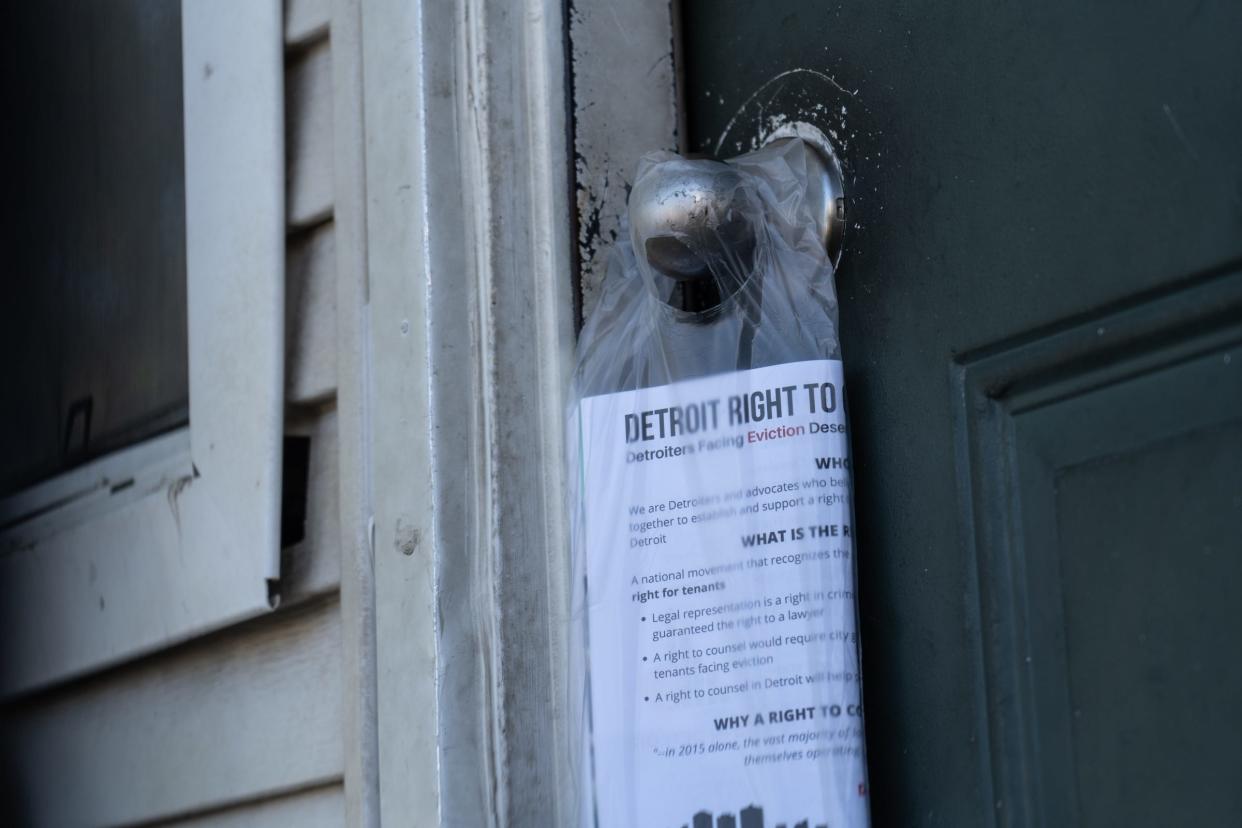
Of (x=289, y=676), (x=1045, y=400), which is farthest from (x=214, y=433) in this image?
(x=1045, y=400)

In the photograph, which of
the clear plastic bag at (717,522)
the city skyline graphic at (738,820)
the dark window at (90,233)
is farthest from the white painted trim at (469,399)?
the dark window at (90,233)

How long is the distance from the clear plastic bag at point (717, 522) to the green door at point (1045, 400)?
0.06 metres

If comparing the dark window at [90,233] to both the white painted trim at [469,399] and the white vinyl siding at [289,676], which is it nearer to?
the white vinyl siding at [289,676]

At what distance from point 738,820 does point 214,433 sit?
552 mm

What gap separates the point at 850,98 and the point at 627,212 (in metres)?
0.18

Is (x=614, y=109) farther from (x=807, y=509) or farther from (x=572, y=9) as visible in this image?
(x=807, y=509)

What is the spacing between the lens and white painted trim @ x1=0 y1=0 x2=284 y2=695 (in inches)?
45.8

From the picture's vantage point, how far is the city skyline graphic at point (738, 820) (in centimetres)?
88

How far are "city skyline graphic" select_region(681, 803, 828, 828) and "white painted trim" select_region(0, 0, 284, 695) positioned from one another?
398 millimetres

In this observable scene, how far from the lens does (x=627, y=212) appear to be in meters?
1.09

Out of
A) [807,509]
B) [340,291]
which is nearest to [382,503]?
[340,291]

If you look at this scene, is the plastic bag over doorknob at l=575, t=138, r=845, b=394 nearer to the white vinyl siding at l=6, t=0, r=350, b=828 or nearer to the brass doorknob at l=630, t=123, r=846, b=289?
the brass doorknob at l=630, t=123, r=846, b=289

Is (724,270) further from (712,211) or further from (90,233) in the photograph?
(90,233)

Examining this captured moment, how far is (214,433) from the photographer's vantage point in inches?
47.5
